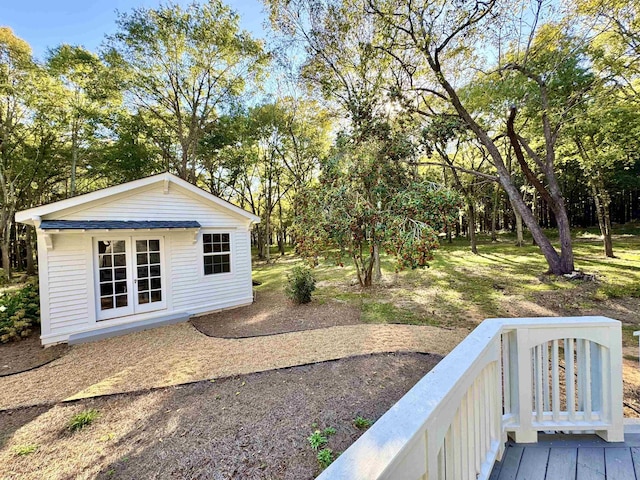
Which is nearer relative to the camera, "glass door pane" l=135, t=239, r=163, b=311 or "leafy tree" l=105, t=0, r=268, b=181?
"glass door pane" l=135, t=239, r=163, b=311

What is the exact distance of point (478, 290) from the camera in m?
8.67

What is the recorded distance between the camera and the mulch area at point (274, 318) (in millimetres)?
6070

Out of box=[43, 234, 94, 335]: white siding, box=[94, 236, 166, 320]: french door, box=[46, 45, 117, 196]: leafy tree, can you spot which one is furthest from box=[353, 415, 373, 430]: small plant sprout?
box=[46, 45, 117, 196]: leafy tree

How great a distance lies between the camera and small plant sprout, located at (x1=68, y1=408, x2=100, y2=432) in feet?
9.95

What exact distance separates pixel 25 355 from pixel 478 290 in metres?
10.5

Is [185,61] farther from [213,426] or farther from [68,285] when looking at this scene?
[213,426]

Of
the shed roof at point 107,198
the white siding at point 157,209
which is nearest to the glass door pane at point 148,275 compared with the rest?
the white siding at point 157,209

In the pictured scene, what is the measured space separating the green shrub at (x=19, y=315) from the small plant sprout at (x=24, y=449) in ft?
14.7

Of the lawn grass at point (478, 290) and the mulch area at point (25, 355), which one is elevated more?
the lawn grass at point (478, 290)

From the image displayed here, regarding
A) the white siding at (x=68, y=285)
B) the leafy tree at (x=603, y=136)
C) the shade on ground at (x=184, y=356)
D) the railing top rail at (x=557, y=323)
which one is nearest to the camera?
the railing top rail at (x=557, y=323)

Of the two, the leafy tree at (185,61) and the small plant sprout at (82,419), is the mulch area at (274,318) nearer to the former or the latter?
the small plant sprout at (82,419)

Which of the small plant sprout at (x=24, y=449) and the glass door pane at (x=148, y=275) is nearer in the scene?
the small plant sprout at (x=24, y=449)

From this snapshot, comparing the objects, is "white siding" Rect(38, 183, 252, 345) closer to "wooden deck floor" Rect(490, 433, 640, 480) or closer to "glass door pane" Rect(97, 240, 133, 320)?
"glass door pane" Rect(97, 240, 133, 320)

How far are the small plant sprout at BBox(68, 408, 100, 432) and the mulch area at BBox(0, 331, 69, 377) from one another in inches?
94.3
